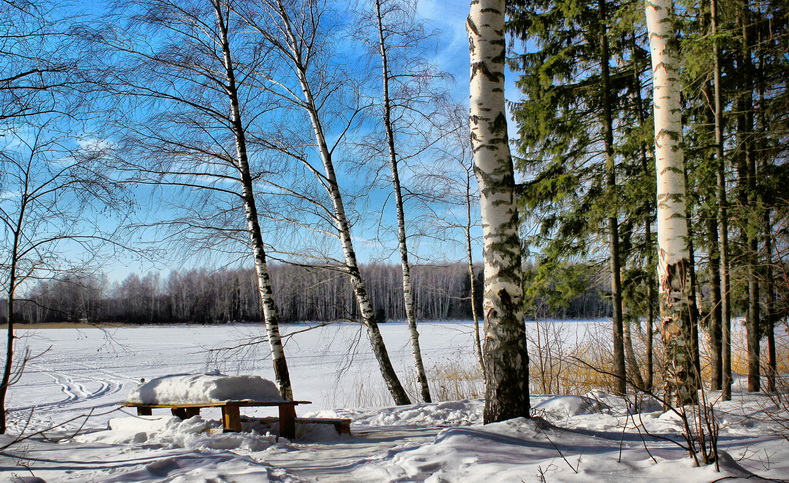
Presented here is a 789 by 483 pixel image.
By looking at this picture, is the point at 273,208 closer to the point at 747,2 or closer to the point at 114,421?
the point at 114,421

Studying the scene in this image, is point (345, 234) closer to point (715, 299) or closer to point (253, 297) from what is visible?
point (715, 299)

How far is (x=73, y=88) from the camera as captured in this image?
5363 millimetres

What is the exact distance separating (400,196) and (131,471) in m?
6.97

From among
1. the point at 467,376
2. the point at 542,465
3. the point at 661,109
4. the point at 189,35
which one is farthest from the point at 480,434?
the point at 467,376

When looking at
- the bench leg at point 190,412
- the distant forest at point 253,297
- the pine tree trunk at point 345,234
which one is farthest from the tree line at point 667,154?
the bench leg at point 190,412

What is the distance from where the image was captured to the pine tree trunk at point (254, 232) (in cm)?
728

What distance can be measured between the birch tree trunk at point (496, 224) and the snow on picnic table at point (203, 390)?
2.62 metres

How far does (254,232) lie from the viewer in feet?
24.3

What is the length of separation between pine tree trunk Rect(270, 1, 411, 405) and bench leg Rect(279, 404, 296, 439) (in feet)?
9.50

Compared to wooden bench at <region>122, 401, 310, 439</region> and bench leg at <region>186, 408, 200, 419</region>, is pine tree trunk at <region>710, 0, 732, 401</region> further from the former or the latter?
bench leg at <region>186, 408, 200, 419</region>

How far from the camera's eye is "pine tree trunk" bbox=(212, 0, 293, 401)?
7.28m

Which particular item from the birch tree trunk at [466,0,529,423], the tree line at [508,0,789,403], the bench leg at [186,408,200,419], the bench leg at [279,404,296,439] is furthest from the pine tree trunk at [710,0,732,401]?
the bench leg at [186,408,200,419]

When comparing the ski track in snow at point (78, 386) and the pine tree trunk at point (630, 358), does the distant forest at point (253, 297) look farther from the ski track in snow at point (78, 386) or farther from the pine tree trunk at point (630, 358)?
the ski track in snow at point (78, 386)

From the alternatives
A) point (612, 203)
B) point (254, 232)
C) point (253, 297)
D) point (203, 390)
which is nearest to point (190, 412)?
point (203, 390)
